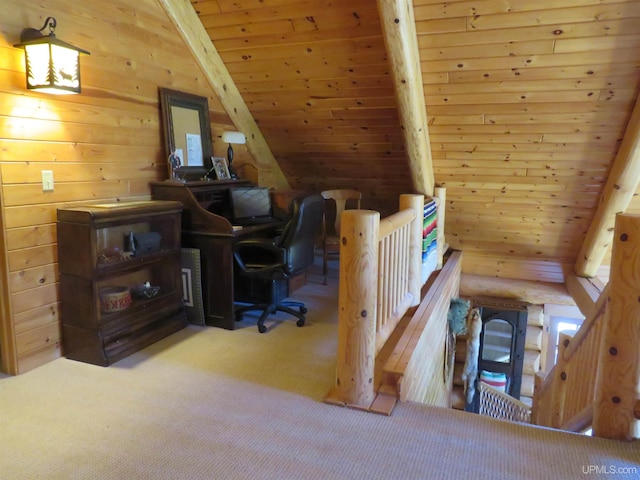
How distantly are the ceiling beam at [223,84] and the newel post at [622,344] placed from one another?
10.8ft

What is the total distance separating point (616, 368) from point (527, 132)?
7.23 feet

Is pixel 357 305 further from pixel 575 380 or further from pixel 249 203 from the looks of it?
pixel 249 203

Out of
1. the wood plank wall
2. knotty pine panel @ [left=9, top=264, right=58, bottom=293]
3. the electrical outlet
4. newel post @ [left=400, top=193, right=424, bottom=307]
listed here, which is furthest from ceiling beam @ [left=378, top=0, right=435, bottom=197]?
knotty pine panel @ [left=9, top=264, right=58, bottom=293]

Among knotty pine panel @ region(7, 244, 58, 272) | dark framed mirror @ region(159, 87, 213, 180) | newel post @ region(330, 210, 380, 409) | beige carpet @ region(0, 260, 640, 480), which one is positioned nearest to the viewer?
beige carpet @ region(0, 260, 640, 480)

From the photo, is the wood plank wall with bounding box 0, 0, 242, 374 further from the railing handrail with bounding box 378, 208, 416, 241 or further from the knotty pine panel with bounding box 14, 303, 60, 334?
the railing handrail with bounding box 378, 208, 416, 241

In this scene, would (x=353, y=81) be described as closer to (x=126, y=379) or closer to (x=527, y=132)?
(x=527, y=132)

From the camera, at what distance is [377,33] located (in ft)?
11.1

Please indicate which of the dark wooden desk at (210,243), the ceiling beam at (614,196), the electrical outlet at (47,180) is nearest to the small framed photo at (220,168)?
the dark wooden desk at (210,243)

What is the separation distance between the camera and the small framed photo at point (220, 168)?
4.01 meters

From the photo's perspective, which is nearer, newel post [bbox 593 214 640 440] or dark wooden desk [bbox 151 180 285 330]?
newel post [bbox 593 214 640 440]

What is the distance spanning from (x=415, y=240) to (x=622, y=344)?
158cm

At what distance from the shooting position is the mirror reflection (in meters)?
5.48

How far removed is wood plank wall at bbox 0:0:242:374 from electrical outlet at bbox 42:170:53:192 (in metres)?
0.03

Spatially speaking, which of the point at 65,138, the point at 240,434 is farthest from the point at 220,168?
the point at 240,434
